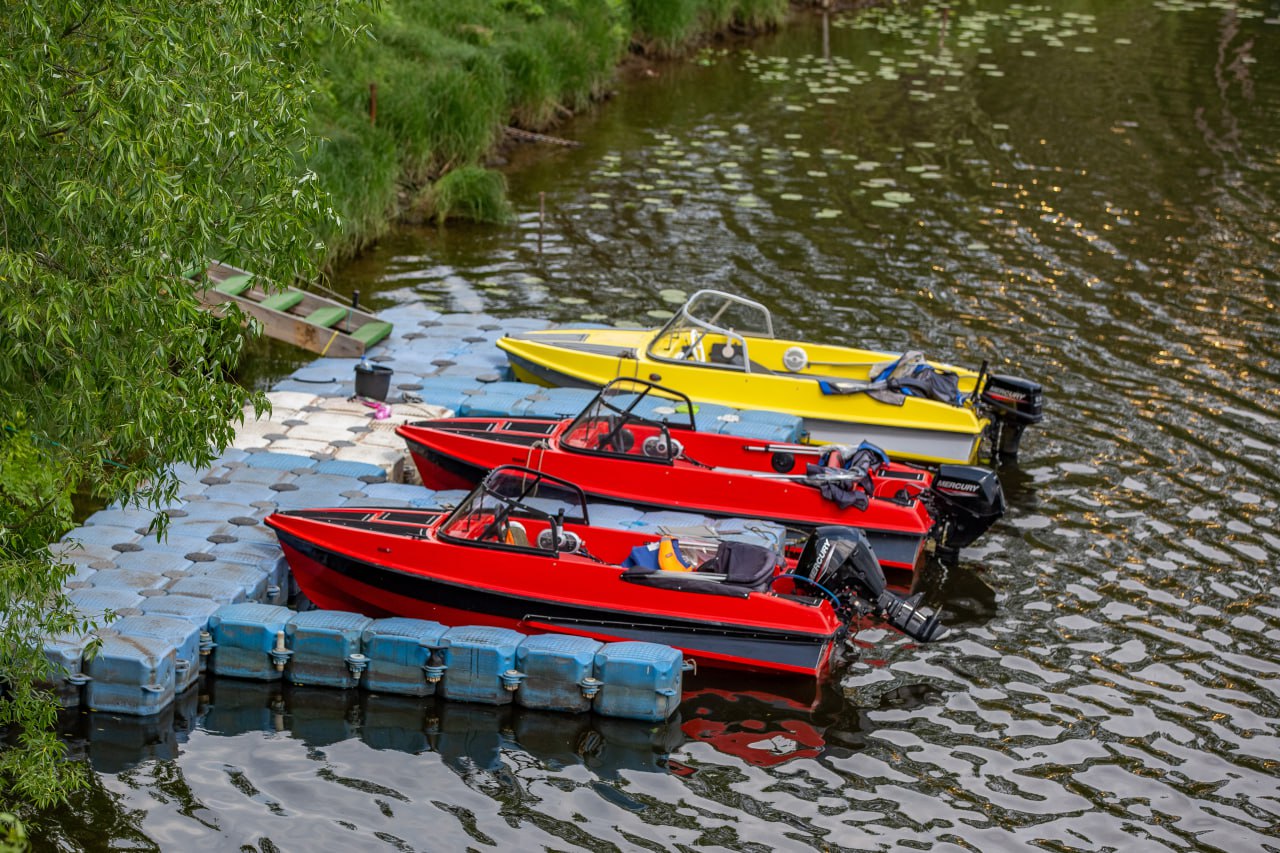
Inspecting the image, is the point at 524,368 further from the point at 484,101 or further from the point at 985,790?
the point at 484,101

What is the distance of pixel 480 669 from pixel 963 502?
548 centimetres

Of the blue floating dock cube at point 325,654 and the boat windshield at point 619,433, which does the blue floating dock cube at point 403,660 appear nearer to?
the blue floating dock cube at point 325,654

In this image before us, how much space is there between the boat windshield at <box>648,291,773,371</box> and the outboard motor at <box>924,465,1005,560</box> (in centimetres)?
344

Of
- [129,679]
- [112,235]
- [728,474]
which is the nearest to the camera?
[112,235]

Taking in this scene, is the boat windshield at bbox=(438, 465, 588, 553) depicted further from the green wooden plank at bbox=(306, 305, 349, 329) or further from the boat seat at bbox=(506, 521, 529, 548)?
the green wooden plank at bbox=(306, 305, 349, 329)

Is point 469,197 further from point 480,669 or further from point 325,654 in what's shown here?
point 480,669

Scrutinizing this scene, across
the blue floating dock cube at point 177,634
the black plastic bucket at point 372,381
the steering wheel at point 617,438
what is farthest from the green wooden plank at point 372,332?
the blue floating dock cube at point 177,634

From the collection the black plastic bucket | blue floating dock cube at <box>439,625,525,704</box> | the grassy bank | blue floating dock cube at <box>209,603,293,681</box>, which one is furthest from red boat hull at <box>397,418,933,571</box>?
the grassy bank

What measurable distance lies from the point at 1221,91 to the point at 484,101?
64.4ft

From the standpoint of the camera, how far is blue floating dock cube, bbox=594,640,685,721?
11805 mm

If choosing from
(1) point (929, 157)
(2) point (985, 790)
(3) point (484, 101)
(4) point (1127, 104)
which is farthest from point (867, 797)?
(4) point (1127, 104)

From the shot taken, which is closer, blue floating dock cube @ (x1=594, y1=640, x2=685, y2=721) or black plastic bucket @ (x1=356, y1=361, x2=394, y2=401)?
blue floating dock cube @ (x1=594, y1=640, x2=685, y2=721)

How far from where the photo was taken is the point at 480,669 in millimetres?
12000

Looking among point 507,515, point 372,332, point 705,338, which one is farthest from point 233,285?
point 507,515
